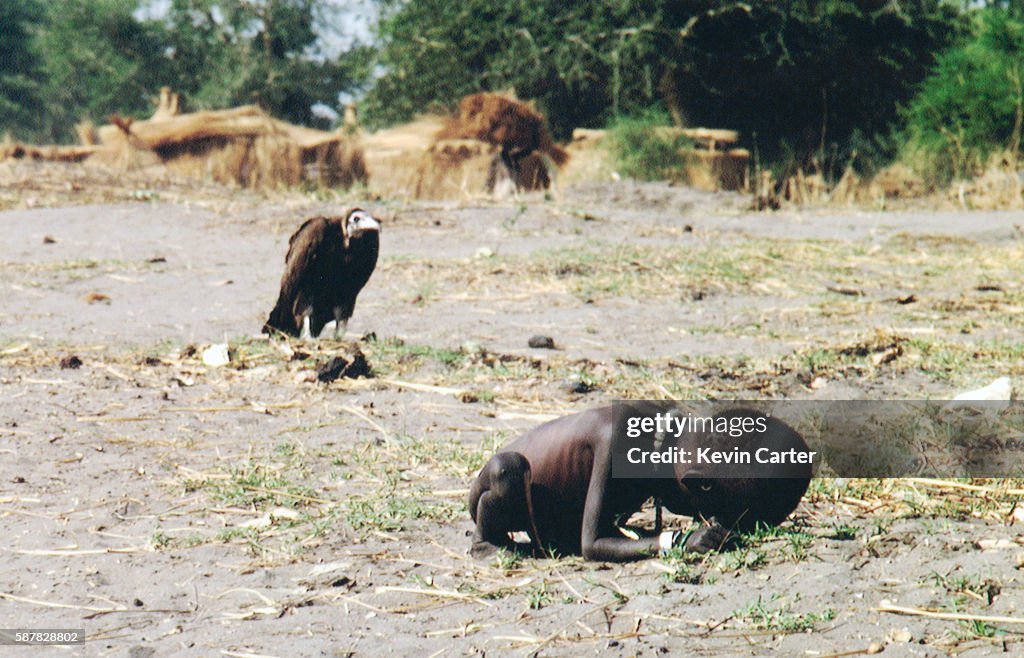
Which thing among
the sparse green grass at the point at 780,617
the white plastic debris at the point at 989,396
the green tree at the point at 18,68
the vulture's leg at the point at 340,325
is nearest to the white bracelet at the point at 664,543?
the sparse green grass at the point at 780,617

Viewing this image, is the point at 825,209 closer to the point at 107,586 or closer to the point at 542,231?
the point at 542,231

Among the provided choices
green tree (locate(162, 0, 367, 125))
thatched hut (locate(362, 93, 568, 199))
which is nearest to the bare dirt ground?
thatched hut (locate(362, 93, 568, 199))

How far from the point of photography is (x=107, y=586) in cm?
366

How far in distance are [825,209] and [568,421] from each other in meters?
11.2

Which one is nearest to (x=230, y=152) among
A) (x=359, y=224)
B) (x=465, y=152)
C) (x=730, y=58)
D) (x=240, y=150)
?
(x=240, y=150)

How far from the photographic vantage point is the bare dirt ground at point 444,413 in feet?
10.3

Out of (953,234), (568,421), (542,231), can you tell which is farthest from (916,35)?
(568,421)

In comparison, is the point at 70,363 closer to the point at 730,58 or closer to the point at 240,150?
the point at 240,150

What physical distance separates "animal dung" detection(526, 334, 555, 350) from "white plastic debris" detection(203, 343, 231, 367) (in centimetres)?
168

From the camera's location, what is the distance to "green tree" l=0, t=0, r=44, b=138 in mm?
41594

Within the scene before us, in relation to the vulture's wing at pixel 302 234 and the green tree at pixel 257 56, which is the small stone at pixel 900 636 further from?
the green tree at pixel 257 56

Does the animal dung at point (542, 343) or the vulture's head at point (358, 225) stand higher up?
Result: the vulture's head at point (358, 225)

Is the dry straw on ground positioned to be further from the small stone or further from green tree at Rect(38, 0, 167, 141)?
green tree at Rect(38, 0, 167, 141)

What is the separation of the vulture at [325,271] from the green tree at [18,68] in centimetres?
3696
